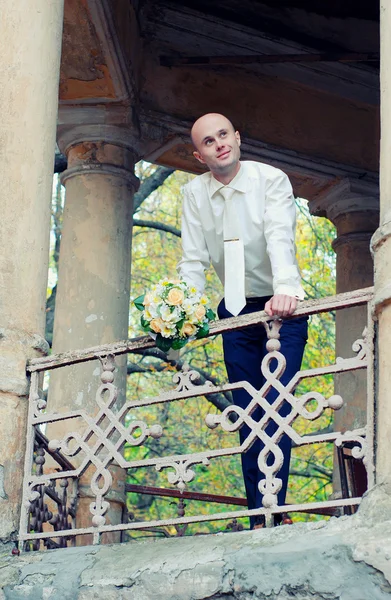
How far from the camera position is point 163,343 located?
5781 millimetres

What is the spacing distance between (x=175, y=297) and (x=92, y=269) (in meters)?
3.34

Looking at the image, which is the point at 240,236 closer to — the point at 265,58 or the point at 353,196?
the point at 265,58

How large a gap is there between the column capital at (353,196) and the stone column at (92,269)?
2.16 metres

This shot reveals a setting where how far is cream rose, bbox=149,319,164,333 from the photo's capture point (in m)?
5.72

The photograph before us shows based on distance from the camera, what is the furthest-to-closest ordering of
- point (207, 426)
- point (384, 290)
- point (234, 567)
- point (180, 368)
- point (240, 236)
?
1. point (180, 368)
2. point (240, 236)
3. point (207, 426)
4. point (384, 290)
5. point (234, 567)

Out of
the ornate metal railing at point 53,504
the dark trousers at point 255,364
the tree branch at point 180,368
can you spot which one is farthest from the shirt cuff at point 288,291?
the tree branch at point 180,368

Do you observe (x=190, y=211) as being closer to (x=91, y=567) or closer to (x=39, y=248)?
(x=39, y=248)

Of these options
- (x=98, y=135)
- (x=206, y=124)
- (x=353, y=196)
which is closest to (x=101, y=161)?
(x=98, y=135)

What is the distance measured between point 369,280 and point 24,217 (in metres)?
5.02

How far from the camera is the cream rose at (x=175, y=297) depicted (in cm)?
574

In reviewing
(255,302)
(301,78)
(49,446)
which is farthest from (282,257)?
(301,78)

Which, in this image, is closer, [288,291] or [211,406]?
[288,291]

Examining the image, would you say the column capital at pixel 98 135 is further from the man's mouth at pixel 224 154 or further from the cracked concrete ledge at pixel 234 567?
the cracked concrete ledge at pixel 234 567

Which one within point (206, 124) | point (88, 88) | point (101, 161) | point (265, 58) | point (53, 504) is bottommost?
point (53, 504)
